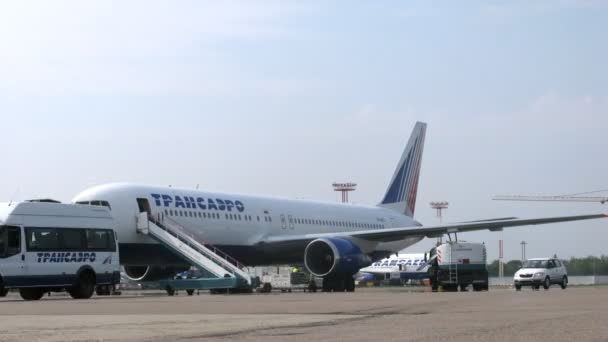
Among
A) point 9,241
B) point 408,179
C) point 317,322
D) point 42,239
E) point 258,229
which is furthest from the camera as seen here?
point 408,179

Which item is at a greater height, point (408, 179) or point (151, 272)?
point (408, 179)

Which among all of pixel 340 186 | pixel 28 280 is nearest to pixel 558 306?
pixel 28 280

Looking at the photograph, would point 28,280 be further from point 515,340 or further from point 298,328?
point 515,340

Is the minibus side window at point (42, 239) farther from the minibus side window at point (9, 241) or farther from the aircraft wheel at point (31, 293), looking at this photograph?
the aircraft wheel at point (31, 293)

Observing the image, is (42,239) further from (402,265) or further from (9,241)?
(402,265)

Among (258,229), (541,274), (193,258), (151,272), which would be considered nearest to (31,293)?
(193,258)

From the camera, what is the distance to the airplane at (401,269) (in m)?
77.4

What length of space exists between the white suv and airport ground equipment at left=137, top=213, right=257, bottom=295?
1340 centimetres

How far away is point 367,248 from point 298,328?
92.2 feet

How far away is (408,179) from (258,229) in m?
14.6

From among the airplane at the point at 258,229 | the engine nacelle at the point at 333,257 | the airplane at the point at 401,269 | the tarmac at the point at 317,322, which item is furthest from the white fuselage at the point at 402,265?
the tarmac at the point at 317,322

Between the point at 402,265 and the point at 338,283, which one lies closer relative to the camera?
the point at 338,283

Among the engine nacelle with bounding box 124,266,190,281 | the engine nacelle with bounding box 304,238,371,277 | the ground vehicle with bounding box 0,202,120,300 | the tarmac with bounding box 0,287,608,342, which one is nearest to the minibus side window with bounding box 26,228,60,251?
the ground vehicle with bounding box 0,202,120,300

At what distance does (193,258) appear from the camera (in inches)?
1334
